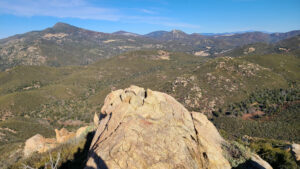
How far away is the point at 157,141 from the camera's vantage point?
16406mm

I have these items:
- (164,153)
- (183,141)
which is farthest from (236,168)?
(164,153)

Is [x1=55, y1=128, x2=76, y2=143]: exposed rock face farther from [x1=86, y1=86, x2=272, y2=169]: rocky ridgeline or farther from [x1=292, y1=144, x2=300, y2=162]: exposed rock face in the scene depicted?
[x1=292, y1=144, x2=300, y2=162]: exposed rock face

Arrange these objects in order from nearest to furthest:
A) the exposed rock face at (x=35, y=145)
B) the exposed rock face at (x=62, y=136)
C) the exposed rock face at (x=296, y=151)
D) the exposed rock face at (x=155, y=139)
Answer: 1. the exposed rock face at (x=155, y=139)
2. the exposed rock face at (x=296, y=151)
3. the exposed rock face at (x=35, y=145)
4. the exposed rock face at (x=62, y=136)

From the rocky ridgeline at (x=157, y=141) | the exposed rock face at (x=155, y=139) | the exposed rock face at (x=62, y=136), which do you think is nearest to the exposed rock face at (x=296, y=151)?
the rocky ridgeline at (x=157, y=141)

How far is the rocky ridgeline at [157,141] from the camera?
14730 millimetres

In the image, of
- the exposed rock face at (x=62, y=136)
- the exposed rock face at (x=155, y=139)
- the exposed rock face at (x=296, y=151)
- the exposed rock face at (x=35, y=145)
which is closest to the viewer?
the exposed rock face at (x=155, y=139)

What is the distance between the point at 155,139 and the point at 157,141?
277mm

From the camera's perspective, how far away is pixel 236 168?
19078 mm

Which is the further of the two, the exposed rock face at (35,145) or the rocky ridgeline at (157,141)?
the exposed rock face at (35,145)

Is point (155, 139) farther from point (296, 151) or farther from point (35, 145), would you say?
point (35, 145)

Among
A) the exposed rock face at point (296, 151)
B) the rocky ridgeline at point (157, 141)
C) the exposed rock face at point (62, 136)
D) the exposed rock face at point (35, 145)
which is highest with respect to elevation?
the rocky ridgeline at point (157, 141)

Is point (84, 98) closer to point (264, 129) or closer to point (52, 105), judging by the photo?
point (52, 105)

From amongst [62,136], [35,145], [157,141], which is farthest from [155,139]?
[35,145]

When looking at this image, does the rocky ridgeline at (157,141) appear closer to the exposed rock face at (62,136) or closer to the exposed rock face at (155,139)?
the exposed rock face at (155,139)
